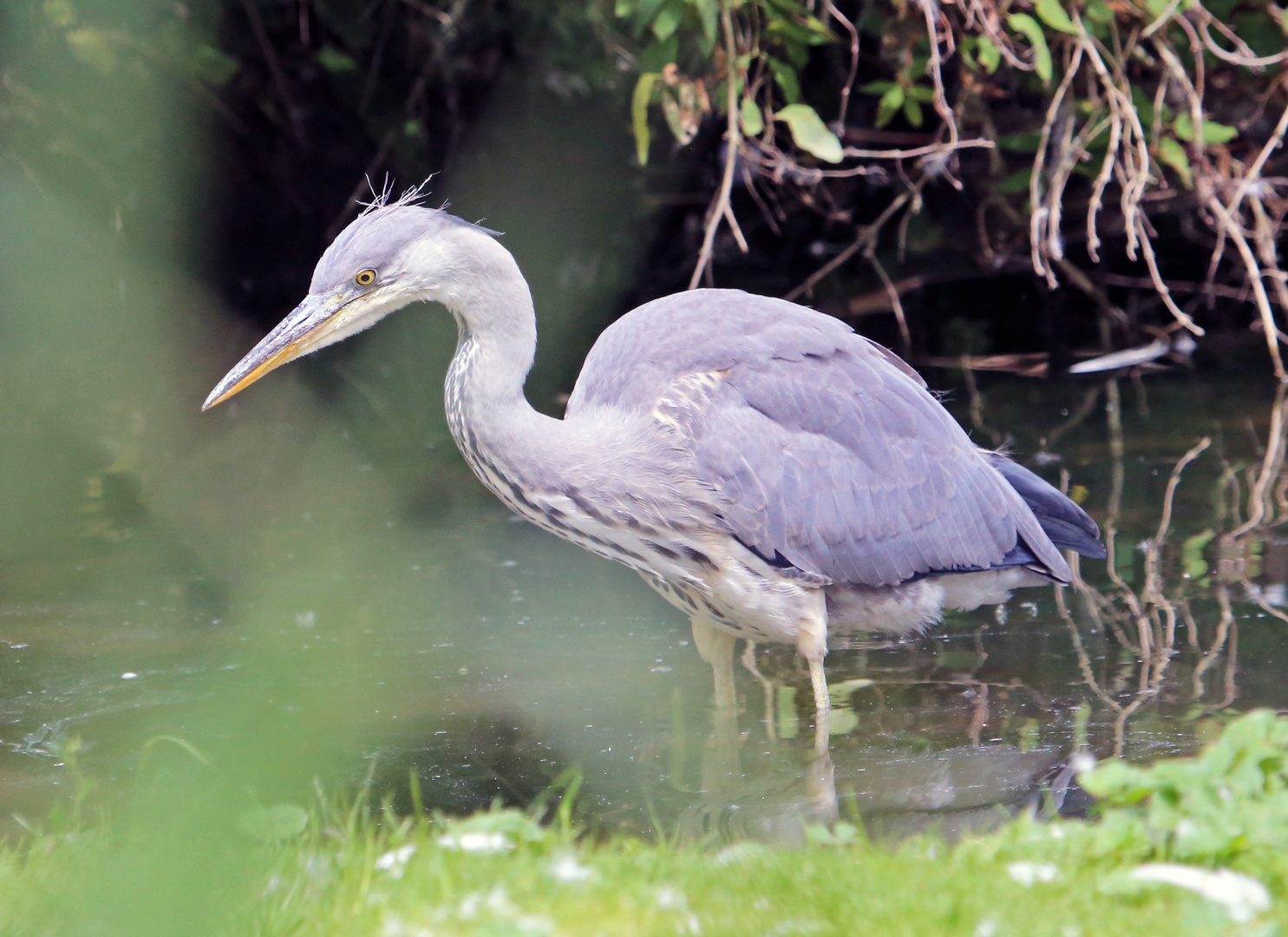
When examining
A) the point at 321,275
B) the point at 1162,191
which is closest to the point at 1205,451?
the point at 1162,191

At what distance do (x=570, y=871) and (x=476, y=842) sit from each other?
0.24 metres

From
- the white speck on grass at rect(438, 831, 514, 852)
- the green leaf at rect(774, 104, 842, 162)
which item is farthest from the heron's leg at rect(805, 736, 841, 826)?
the green leaf at rect(774, 104, 842, 162)

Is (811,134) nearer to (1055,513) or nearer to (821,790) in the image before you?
(1055,513)

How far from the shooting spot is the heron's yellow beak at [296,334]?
11.5 feet

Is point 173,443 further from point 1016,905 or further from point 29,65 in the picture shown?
point 1016,905

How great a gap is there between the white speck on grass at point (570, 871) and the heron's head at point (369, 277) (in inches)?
63.3

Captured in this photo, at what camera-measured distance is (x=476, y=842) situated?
254cm

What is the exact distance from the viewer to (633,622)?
15.6 ft

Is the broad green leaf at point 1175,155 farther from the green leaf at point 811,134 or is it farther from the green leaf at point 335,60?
the green leaf at point 335,60

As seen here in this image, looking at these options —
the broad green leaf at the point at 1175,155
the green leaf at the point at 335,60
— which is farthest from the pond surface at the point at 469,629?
the green leaf at the point at 335,60

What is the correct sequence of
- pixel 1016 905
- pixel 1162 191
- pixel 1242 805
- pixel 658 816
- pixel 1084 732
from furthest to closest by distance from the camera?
pixel 1162 191 → pixel 1084 732 → pixel 658 816 → pixel 1242 805 → pixel 1016 905

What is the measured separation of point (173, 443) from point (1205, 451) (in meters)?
4.94

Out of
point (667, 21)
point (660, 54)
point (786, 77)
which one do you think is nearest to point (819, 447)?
point (667, 21)

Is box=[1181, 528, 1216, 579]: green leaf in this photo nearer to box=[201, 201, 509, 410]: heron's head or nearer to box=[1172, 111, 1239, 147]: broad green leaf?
box=[1172, 111, 1239, 147]: broad green leaf
